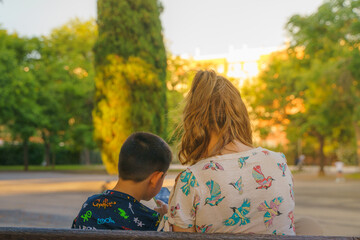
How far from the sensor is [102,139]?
44.1 feet

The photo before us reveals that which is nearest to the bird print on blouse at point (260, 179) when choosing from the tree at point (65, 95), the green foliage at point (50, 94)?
the green foliage at point (50, 94)

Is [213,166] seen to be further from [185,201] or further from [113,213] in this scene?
[113,213]

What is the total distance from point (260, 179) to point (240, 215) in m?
0.18

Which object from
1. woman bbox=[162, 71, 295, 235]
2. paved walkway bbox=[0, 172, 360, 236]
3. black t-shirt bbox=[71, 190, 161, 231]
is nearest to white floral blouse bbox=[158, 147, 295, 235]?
woman bbox=[162, 71, 295, 235]

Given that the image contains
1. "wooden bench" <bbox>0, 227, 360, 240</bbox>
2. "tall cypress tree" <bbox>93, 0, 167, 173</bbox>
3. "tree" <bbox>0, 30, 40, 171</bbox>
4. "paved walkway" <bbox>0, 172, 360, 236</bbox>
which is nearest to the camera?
"wooden bench" <bbox>0, 227, 360, 240</bbox>

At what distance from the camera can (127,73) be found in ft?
44.5

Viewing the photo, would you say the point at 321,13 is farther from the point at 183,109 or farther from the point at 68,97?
the point at 183,109

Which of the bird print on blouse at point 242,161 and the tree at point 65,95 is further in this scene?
the tree at point 65,95

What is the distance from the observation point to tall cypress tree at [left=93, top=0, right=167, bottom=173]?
13.4 meters

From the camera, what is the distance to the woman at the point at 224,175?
1919mm

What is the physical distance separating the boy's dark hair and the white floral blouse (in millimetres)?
317

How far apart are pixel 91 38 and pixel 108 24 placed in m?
23.2

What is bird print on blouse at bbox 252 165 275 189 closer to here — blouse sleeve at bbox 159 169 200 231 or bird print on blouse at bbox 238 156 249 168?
bird print on blouse at bbox 238 156 249 168

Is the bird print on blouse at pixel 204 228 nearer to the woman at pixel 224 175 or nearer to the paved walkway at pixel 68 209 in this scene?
the woman at pixel 224 175
